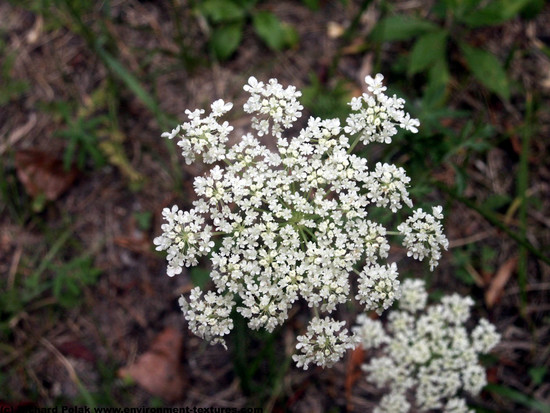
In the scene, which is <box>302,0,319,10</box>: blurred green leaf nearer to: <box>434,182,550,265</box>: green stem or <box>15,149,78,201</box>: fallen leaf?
<box>434,182,550,265</box>: green stem

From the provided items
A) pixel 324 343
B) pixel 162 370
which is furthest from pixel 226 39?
pixel 324 343

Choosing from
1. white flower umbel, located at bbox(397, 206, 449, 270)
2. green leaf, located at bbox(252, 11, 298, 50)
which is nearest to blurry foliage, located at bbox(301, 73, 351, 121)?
green leaf, located at bbox(252, 11, 298, 50)

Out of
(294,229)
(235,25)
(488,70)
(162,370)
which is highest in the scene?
(235,25)

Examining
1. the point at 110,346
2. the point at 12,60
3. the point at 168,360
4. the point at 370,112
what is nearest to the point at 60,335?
the point at 110,346

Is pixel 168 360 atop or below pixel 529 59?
below

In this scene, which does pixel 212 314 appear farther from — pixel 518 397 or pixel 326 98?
pixel 518 397

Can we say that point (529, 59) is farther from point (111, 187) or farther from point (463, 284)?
point (111, 187)
